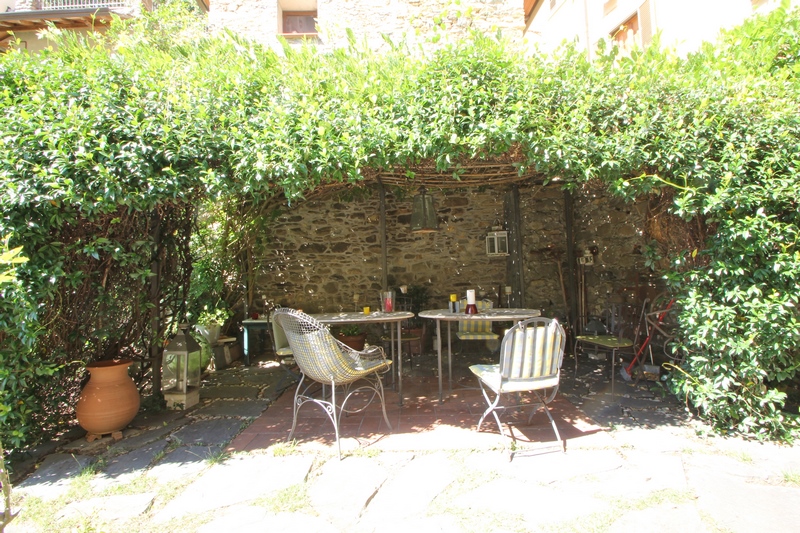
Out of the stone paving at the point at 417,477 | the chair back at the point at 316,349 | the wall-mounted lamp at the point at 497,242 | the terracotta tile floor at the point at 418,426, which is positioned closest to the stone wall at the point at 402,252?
the wall-mounted lamp at the point at 497,242

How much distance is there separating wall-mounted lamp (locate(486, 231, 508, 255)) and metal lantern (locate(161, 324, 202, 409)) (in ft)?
13.0

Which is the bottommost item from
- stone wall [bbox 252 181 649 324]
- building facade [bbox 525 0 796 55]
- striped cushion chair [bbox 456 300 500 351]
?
striped cushion chair [bbox 456 300 500 351]

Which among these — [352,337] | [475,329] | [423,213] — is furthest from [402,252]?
[475,329]

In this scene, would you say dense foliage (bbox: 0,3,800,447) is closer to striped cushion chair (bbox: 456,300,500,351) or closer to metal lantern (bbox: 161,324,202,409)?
metal lantern (bbox: 161,324,202,409)

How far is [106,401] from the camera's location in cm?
301

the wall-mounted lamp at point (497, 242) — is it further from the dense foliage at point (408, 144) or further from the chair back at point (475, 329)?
the dense foliage at point (408, 144)

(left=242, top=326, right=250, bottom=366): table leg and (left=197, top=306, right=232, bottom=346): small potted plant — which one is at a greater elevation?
(left=197, top=306, right=232, bottom=346): small potted plant

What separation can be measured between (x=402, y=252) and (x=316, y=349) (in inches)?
146

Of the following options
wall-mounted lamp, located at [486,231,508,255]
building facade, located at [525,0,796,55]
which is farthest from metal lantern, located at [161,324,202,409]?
wall-mounted lamp, located at [486,231,508,255]

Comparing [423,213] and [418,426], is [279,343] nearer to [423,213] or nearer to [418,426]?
[418,426]

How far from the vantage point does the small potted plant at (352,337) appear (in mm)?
5449

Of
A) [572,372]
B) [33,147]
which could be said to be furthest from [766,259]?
[33,147]

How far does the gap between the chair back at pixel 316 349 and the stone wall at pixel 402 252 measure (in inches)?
132

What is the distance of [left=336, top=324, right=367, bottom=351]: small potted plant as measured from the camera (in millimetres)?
5449
